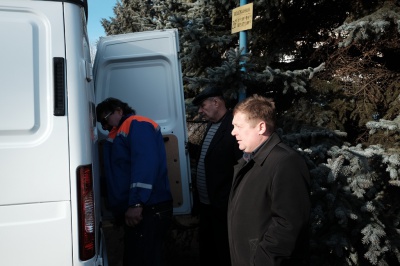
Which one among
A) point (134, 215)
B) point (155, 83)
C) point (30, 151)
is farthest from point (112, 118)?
point (30, 151)

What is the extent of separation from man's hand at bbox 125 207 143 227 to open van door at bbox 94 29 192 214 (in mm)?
766

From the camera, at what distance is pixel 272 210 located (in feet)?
5.98

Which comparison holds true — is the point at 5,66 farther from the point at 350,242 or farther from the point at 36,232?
the point at 350,242

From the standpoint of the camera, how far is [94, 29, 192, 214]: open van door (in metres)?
3.49

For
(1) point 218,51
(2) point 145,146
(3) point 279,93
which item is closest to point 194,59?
(1) point 218,51

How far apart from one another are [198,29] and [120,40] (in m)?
0.96

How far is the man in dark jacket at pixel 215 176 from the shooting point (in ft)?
10.1

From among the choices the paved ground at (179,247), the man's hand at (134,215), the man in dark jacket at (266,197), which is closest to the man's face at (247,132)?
the man in dark jacket at (266,197)

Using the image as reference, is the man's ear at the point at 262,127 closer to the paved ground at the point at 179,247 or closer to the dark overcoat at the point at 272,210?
the dark overcoat at the point at 272,210

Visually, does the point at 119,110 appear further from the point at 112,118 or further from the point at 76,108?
the point at 76,108

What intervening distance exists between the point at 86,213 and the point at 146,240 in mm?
1055

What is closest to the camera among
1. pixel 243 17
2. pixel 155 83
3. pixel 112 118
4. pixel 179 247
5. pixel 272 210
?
pixel 272 210

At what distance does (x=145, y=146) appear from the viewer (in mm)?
2797

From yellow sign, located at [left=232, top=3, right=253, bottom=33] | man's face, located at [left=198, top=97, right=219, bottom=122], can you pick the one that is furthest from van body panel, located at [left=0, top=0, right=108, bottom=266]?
yellow sign, located at [left=232, top=3, right=253, bottom=33]
